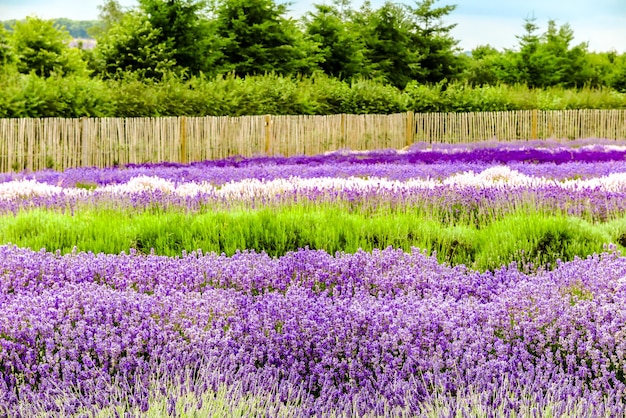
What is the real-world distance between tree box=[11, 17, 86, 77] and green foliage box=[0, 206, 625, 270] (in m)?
22.3

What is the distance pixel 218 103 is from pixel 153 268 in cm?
1827

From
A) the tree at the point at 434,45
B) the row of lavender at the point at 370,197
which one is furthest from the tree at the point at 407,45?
the row of lavender at the point at 370,197

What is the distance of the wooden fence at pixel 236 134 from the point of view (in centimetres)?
1670

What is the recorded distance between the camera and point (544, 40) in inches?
1907

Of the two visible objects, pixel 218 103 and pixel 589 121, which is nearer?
pixel 218 103

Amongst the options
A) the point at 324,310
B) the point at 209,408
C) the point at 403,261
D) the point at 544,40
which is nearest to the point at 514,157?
the point at 403,261

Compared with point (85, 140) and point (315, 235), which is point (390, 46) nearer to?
point (85, 140)

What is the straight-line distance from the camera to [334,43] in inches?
1516

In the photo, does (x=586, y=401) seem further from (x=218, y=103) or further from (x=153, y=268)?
(x=218, y=103)

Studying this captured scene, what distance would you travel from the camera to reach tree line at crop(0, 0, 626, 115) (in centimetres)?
2731

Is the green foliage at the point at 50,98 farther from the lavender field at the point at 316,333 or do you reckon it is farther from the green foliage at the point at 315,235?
the lavender field at the point at 316,333

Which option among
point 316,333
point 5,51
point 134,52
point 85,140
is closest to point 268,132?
point 85,140

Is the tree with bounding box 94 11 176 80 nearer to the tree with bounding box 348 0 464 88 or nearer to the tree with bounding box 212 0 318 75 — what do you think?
the tree with bounding box 212 0 318 75

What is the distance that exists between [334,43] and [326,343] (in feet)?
119
